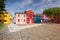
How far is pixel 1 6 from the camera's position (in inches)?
1769

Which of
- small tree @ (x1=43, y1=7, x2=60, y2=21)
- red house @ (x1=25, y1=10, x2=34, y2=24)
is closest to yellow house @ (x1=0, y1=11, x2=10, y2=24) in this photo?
red house @ (x1=25, y1=10, x2=34, y2=24)

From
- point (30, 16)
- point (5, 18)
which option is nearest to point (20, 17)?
point (30, 16)

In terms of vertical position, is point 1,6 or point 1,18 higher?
point 1,6

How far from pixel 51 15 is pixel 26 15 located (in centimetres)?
1024

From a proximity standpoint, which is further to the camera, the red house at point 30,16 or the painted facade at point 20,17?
the red house at point 30,16

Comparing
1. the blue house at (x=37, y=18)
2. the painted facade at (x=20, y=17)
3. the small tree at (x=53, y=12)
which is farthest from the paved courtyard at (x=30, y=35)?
the small tree at (x=53, y=12)

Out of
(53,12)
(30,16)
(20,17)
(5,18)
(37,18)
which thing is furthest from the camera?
(53,12)

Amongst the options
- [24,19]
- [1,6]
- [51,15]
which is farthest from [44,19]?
[1,6]

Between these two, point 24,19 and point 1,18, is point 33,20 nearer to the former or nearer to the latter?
point 24,19

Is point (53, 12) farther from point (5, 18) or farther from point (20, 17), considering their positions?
point (5, 18)

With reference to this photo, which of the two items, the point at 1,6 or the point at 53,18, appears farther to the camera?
the point at 53,18

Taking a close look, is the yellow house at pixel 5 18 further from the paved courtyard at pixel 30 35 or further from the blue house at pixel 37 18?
the paved courtyard at pixel 30 35

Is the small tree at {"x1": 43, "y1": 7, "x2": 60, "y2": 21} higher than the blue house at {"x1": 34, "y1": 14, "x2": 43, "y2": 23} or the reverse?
higher

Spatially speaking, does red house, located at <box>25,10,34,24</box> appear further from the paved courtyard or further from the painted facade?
the paved courtyard
